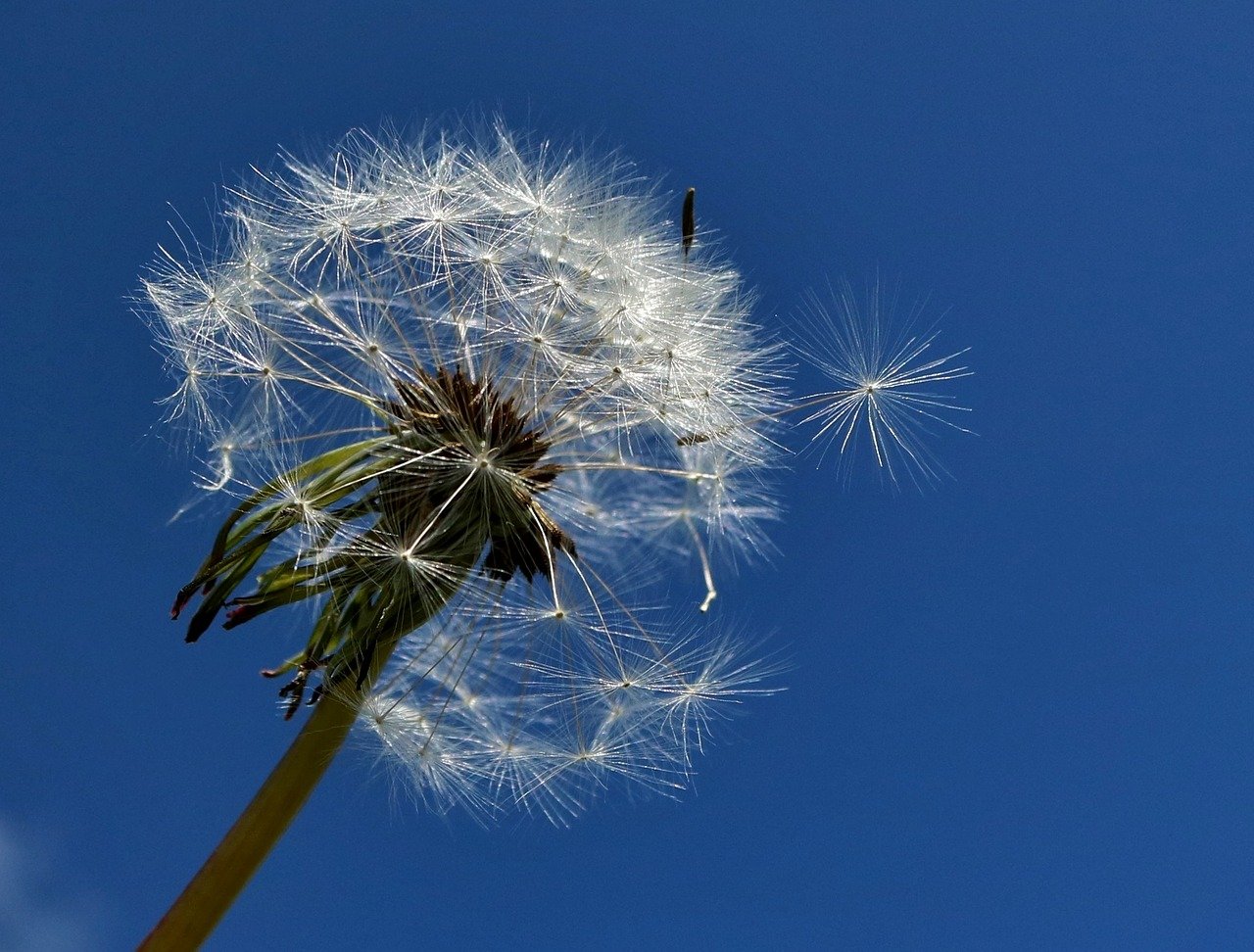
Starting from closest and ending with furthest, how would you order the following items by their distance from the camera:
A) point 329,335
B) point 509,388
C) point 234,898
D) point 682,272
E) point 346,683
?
point 234,898 → point 346,683 → point 509,388 → point 329,335 → point 682,272

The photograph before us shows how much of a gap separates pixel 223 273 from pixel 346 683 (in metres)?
2.68

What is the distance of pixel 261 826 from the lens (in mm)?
5203

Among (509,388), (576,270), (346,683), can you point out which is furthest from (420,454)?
(576,270)

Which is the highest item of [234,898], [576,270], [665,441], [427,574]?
[576,270]

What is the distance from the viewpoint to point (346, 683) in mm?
5570

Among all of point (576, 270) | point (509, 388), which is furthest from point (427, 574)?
point (576, 270)

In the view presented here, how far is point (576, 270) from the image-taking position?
6801 millimetres

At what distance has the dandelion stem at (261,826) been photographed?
4965 millimetres

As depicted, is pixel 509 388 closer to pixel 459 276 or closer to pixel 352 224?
pixel 459 276

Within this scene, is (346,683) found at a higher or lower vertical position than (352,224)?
lower

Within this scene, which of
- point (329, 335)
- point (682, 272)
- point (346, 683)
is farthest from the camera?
point (682, 272)

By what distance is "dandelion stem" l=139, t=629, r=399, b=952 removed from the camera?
4.96m

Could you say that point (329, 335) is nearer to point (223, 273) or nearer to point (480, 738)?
point (223, 273)

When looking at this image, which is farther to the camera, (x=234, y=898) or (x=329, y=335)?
(x=329, y=335)
